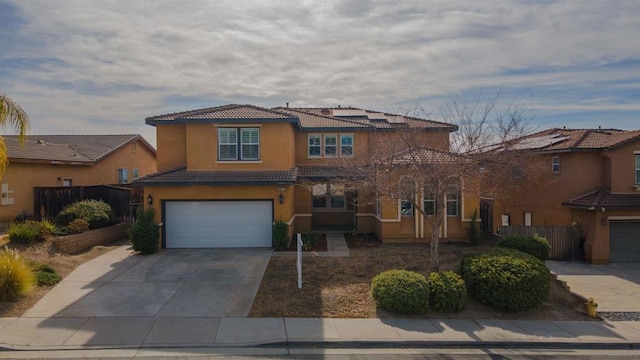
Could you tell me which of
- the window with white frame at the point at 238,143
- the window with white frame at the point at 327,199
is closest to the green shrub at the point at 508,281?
the window with white frame at the point at 238,143

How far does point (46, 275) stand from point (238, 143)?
8991mm

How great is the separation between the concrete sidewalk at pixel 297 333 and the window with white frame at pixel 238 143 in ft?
32.4

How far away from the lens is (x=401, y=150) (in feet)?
42.5

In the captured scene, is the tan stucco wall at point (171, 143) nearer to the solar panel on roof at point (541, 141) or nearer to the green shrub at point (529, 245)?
the green shrub at point (529, 245)

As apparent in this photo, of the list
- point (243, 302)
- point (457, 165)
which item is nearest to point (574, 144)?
point (457, 165)

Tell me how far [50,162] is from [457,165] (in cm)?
2103

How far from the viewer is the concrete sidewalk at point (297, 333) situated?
7906 millimetres

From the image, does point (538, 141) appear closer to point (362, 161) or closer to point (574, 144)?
point (574, 144)

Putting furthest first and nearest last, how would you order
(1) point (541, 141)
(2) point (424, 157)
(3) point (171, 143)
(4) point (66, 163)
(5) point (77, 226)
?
(4) point (66, 163) → (1) point (541, 141) → (3) point (171, 143) → (5) point (77, 226) → (2) point (424, 157)

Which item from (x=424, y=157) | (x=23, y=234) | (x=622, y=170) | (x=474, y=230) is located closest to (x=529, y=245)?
(x=474, y=230)

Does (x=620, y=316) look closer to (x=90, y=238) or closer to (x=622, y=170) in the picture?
(x=622, y=170)

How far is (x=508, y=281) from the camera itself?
987cm

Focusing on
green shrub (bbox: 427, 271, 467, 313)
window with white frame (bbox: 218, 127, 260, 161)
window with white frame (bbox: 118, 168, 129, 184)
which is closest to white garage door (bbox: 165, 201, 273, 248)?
window with white frame (bbox: 218, 127, 260, 161)

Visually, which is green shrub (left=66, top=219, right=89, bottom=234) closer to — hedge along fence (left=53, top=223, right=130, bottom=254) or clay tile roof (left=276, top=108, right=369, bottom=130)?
hedge along fence (left=53, top=223, right=130, bottom=254)
